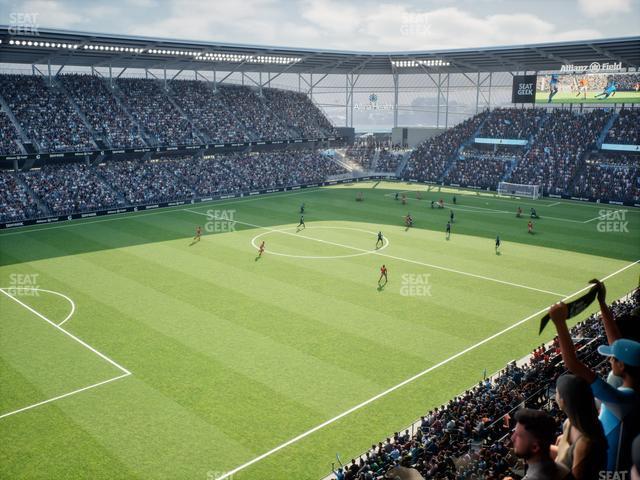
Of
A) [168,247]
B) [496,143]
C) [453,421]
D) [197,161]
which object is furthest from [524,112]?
[453,421]

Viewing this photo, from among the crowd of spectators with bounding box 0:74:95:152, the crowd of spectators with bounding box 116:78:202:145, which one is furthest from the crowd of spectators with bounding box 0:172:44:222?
the crowd of spectators with bounding box 116:78:202:145

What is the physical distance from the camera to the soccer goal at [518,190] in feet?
199

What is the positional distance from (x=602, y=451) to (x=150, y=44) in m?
56.9

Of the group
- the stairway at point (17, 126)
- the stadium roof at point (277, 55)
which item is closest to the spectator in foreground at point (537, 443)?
the stadium roof at point (277, 55)

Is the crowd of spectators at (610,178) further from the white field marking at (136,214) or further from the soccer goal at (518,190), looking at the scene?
the white field marking at (136,214)

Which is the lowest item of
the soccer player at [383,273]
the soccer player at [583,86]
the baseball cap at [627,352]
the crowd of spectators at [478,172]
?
the soccer player at [383,273]

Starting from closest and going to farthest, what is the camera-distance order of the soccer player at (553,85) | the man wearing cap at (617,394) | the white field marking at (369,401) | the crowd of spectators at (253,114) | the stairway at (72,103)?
the man wearing cap at (617,394) → the white field marking at (369,401) → the stairway at (72,103) → the soccer player at (553,85) → the crowd of spectators at (253,114)

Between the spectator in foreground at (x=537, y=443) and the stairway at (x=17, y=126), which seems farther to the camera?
the stairway at (x=17, y=126)

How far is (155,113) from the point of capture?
205 feet

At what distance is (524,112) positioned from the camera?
73.2 m

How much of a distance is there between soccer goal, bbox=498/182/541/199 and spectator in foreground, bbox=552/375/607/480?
60321 mm

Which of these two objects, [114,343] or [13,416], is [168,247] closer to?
[114,343]

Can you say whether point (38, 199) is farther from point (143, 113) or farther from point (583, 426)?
point (583, 426)

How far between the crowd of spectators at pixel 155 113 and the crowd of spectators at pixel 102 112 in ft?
5.73
